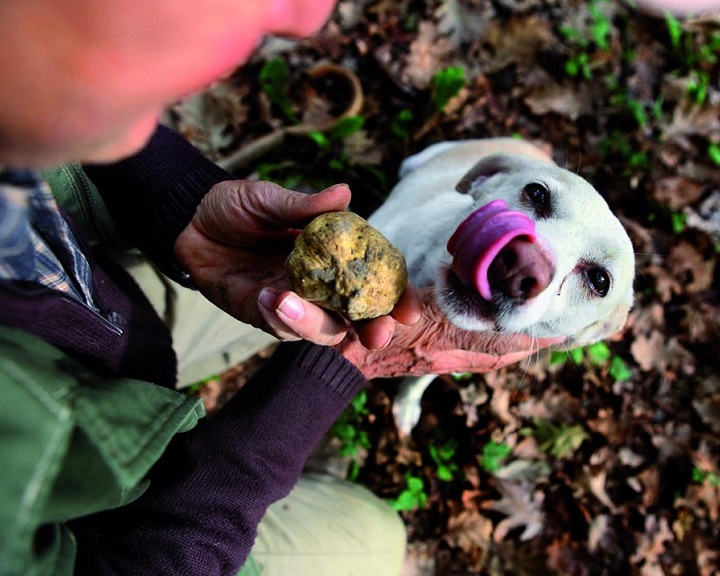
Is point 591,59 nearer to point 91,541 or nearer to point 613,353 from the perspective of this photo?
point 613,353

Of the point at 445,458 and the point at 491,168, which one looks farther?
the point at 445,458

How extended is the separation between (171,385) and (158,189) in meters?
0.90

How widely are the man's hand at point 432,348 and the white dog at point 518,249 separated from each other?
0.61 ft

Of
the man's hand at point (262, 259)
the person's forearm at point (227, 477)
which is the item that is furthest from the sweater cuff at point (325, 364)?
the man's hand at point (262, 259)

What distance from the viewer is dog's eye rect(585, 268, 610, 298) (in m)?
2.27

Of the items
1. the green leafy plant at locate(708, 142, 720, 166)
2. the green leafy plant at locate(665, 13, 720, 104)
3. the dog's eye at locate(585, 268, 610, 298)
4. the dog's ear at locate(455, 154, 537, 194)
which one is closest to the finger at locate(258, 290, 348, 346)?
the dog's eye at locate(585, 268, 610, 298)

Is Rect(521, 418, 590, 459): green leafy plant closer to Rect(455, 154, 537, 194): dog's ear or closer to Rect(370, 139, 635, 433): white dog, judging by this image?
Answer: Rect(370, 139, 635, 433): white dog

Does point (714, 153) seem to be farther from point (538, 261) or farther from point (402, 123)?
point (538, 261)

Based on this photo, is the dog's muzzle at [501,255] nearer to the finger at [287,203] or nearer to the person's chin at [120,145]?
the finger at [287,203]

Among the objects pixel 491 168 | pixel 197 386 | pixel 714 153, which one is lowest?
pixel 197 386

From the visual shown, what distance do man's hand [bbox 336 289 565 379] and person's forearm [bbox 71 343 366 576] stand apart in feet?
0.68

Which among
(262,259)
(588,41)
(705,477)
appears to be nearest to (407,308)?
(262,259)

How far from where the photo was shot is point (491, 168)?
275cm

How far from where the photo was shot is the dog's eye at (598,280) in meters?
2.27
